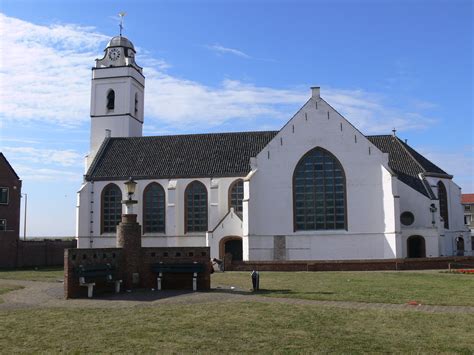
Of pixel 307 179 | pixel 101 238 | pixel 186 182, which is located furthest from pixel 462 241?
pixel 101 238

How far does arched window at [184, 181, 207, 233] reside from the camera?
44688 millimetres

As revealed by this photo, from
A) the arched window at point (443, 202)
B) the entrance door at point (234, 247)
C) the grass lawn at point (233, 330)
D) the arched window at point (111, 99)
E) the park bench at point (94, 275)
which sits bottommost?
the grass lawn at point (233, 330)

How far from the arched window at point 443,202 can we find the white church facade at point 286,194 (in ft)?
0.30

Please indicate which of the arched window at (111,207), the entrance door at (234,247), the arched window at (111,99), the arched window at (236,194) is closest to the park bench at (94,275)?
the entrance door at (234,247)

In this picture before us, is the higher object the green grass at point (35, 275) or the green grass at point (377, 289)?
the green grass at point (35, 275)

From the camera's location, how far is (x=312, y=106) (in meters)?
39.1

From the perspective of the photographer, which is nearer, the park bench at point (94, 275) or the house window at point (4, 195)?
the park bench at point (94, 275)

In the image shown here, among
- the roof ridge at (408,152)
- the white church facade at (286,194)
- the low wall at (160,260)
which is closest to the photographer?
the low wall at (160,260)

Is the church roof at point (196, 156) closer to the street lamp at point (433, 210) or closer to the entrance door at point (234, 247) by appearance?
the street lamp at point (433, 210)

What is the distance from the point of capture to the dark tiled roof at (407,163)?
41.2m

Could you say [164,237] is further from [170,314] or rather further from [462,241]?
[170,314]

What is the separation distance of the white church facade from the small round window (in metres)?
0.08

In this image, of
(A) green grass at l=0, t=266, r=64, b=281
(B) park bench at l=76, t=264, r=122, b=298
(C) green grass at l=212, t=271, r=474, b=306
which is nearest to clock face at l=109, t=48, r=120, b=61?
(A) green grass at l=0, t=266, r=64, b=281

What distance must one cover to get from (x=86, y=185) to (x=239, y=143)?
15013 millimetres
